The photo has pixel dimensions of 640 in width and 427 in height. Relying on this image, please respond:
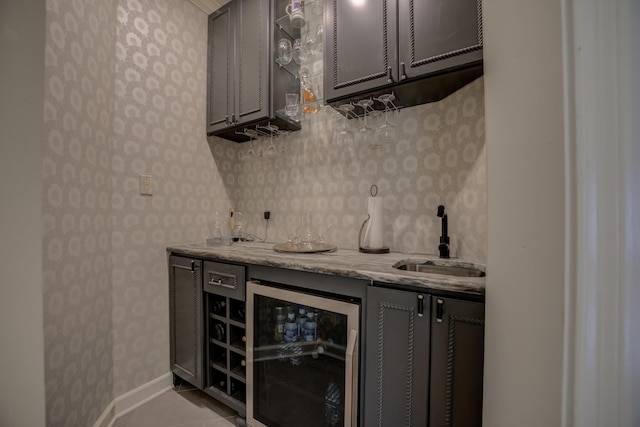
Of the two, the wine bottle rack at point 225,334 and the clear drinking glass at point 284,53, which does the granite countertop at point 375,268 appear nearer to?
the wine bottle rack at point 225,334

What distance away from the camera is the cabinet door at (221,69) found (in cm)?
171

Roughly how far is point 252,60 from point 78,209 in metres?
1.32

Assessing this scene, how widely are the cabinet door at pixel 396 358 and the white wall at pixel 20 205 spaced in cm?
107

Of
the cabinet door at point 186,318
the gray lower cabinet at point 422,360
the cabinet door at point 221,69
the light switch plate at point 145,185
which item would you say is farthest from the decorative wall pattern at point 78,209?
the gray lower cabinet at point 422,360

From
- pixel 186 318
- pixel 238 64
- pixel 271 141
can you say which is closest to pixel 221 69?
pixel 238 64

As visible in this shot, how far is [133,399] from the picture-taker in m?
1.40

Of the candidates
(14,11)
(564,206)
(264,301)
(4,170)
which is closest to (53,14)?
(14,11)

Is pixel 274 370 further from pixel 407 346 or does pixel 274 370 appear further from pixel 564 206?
pixel 564 206

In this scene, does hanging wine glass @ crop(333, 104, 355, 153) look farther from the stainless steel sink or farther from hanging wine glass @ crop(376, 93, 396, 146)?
the stainless steel sink

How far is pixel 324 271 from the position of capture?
3.22 feet

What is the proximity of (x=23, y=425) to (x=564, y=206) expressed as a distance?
1.42 m

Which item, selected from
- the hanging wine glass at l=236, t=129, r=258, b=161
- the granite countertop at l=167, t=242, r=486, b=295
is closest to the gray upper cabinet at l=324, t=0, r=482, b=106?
the hanging wine glass at l=236, t=129, r=258, b=161

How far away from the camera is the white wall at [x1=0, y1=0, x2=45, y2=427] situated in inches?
26.4

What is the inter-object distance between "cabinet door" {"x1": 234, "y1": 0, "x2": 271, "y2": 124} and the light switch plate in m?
0.69
